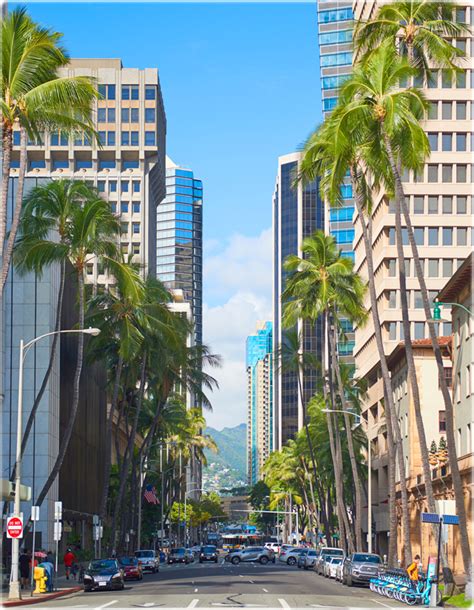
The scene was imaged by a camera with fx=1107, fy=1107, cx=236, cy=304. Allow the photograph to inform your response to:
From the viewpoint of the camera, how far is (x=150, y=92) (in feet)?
494

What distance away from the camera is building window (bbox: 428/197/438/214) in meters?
97.3

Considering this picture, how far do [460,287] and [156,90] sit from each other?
99.7m

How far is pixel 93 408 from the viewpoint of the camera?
81188 millimetres

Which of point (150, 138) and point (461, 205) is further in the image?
point (150, 138)

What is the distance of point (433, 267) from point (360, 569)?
48326mm

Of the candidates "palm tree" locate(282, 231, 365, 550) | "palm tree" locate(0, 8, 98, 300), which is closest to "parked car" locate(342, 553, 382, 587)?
"palm tree" locate(282, 231, 365, 550)

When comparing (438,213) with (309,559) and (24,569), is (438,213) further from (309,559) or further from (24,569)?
(24,569)

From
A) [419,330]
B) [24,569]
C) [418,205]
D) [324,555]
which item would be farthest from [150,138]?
[24,569]

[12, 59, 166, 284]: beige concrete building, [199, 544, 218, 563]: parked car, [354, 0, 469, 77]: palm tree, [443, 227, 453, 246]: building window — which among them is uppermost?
[12, 59, 166, 284]: beige concrete building

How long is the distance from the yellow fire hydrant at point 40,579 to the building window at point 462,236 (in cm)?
6162

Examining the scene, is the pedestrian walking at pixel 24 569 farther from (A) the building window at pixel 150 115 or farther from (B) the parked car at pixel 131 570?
(A) the building window at pixel 150 115

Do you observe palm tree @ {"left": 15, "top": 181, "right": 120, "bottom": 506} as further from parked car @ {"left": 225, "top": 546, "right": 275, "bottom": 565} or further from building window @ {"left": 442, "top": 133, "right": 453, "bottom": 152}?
building window @ {"left": 442, "top": 133, "right": 453, "bottom": 152}

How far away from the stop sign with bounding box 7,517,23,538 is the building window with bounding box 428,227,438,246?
64.2 m

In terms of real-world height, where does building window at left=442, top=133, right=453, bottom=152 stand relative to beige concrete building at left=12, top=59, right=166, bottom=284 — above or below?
below
